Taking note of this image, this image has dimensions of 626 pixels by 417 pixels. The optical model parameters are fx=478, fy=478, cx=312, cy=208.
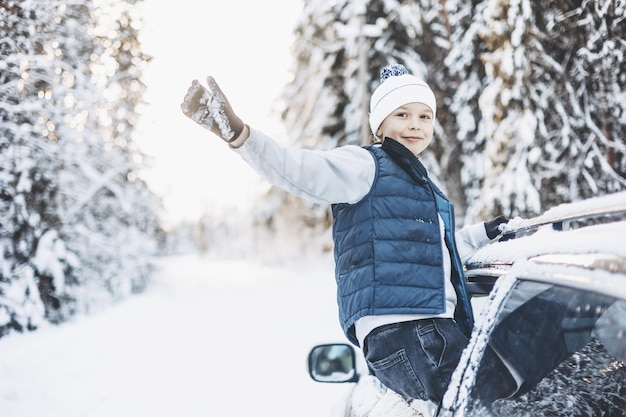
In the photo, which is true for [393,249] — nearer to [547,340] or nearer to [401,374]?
[401,374]

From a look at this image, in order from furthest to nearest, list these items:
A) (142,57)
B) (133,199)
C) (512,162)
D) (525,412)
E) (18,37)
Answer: (133,199), (142,57), (512,162), (18,37), (525,412)

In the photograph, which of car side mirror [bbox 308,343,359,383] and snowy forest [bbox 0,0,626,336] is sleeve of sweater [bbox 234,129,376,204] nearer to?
car side mirror [bbox 308,343,359,383]

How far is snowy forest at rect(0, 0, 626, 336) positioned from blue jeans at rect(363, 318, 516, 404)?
6668 mm

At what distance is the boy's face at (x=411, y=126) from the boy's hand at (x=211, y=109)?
106 centimetres

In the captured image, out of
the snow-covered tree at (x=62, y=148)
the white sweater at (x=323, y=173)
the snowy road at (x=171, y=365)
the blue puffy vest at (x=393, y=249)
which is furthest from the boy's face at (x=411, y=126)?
the snow-covered tree at (x=62, y=148)

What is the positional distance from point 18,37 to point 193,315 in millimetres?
6739

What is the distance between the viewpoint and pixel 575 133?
838cm

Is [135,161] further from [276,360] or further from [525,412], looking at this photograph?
[525,412]

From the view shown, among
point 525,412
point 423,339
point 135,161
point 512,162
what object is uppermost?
point 135,161

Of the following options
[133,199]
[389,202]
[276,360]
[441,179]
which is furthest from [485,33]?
[133,199]

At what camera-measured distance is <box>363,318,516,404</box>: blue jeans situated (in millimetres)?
1739

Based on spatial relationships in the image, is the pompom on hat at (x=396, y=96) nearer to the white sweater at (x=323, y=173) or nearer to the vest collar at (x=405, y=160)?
the vest collar at (x=405, y=160)

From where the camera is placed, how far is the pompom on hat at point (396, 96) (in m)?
2.46

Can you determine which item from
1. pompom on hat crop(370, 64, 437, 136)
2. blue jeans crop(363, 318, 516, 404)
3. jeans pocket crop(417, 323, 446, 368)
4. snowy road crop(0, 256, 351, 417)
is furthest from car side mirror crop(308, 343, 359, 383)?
pompom on hat crop(370, 64, 437, 136)
